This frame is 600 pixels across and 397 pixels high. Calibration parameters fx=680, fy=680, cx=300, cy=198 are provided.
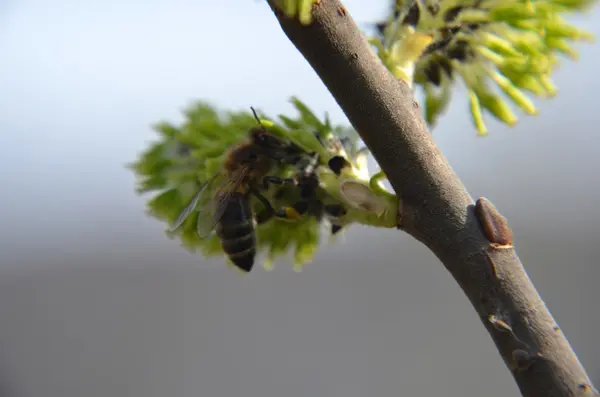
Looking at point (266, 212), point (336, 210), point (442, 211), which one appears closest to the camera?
point (442, 211)

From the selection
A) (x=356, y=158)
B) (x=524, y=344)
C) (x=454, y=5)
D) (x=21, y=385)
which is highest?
(x=454, y=5)

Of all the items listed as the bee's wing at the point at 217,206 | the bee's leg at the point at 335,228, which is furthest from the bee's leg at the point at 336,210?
the bee's wing at the point at 217,206

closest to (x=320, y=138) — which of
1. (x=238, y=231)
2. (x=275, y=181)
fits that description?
(x=275, y=181)

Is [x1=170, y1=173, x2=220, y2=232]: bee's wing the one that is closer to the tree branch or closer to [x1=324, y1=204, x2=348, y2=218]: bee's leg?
[x1=324, y1=204, x2=348, y2=218]: bee's leg

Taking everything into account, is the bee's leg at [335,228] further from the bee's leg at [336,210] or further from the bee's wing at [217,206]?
the bee's wing at [217,206]

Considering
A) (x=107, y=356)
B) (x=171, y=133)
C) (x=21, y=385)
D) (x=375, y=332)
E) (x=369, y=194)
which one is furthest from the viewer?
(x=21, y=385)

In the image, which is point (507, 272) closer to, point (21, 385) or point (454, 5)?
point (454, 5)

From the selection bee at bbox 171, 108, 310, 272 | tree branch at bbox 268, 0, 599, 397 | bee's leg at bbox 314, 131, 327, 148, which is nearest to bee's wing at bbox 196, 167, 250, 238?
bee at bbox 171, 108, 310, 272

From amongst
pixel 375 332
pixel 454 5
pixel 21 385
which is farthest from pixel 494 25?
pixel 21 385

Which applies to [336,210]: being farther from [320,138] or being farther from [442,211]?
[442,211]
